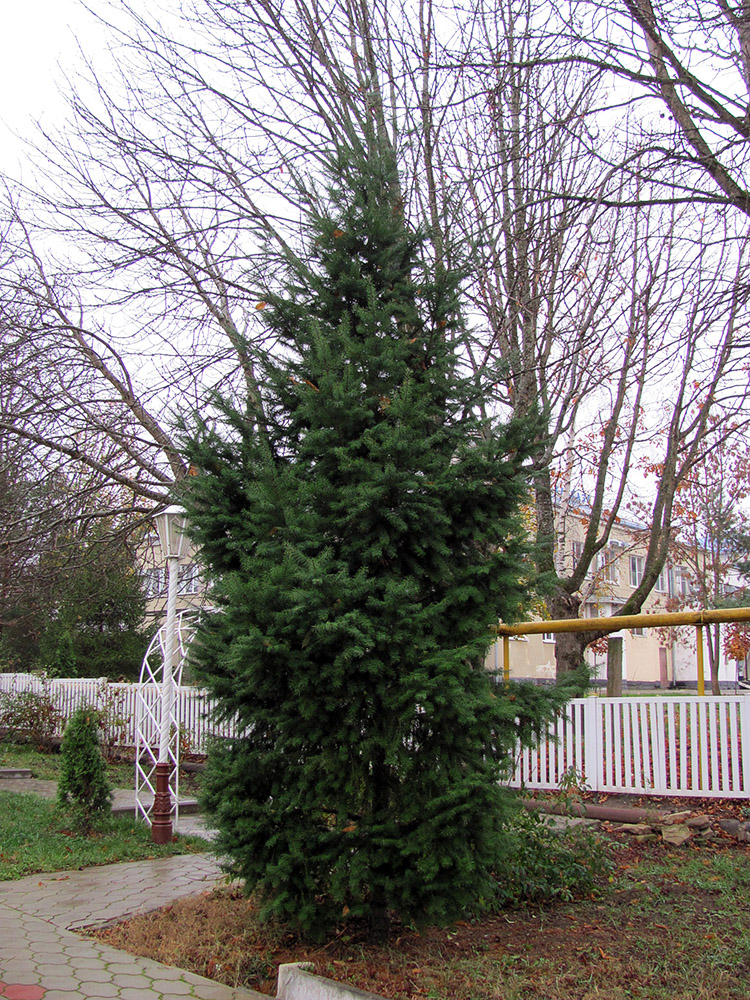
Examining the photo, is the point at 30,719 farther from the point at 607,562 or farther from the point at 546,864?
the point at 546,864

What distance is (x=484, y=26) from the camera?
28.5ft

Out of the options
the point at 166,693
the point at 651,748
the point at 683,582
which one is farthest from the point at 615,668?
the point at 683,582

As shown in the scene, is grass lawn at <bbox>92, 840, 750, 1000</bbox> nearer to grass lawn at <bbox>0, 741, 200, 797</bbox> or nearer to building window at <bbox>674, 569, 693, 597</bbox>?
grass lawn at <bbox>0, 741, 200, 797</bbox>

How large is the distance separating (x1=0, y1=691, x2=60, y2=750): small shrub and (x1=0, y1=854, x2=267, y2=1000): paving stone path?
10.3 metres

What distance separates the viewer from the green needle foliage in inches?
161

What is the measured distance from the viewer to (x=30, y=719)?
639 inches

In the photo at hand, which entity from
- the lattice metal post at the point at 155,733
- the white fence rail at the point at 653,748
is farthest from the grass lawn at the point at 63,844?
the white fence rail at the point at 653,748

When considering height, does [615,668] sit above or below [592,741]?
above

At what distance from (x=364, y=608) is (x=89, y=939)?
2752 mm

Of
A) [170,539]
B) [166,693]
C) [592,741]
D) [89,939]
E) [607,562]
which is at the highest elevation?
[607,562]

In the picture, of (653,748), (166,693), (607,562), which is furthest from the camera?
(607,562)

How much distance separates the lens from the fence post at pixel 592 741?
24.6 feet

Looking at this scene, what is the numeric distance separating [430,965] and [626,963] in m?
0.95

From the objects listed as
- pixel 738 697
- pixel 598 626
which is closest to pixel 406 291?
pixel 598 626
